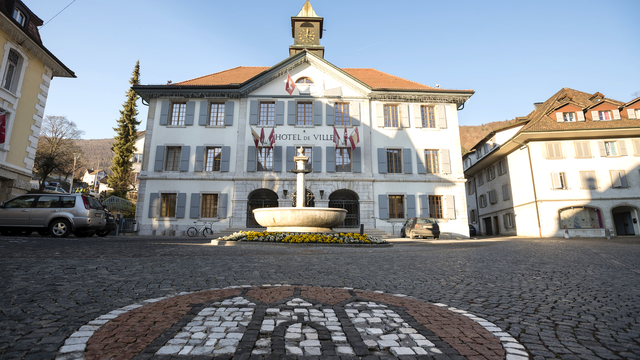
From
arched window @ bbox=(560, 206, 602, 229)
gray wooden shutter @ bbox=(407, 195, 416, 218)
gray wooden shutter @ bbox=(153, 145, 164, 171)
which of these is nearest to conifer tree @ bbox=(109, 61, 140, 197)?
gray wooden shutter @ bbox=(153, 145, 164, 171)

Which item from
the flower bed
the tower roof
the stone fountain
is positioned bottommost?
the flower bed

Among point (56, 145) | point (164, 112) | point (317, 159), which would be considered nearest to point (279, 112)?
point (317, 159)

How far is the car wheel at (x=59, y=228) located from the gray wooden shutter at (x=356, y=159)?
53.1ft

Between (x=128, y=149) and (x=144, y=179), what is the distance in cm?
2024

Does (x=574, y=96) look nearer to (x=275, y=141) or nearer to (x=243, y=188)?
(x=275, y=141)

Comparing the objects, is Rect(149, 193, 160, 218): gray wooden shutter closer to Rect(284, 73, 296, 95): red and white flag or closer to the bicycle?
the bicycle

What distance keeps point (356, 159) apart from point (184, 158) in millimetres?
11912

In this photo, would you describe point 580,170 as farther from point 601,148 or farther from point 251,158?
point 251,158

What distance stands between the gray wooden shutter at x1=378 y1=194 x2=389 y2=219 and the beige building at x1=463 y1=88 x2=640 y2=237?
11036 millimetres

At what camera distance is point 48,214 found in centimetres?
1238

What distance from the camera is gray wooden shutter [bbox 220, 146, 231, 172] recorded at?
75.2ft

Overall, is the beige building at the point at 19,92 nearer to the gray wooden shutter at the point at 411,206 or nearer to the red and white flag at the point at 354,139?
the red and white flag at the point at 354,139

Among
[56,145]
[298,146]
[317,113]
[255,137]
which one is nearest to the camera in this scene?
[255,137]

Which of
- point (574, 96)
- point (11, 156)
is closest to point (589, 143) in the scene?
point (574, 96)
